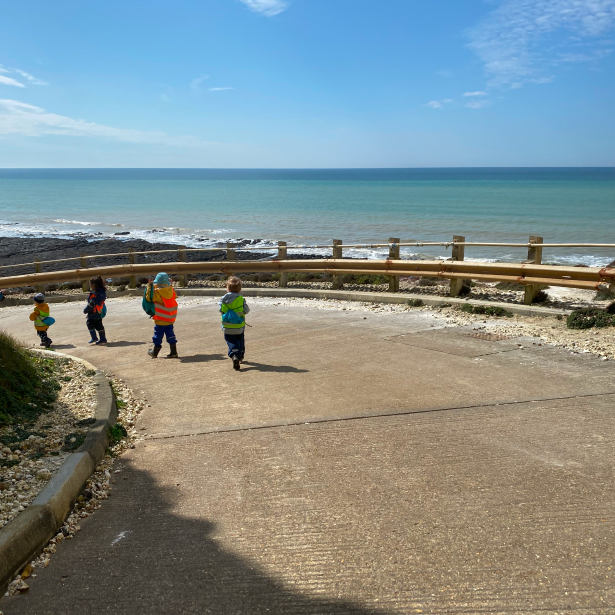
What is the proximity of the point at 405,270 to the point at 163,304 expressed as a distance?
604 centimetres

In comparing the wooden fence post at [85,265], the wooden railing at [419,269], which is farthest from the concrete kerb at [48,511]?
the wooden fence post at [85,265]

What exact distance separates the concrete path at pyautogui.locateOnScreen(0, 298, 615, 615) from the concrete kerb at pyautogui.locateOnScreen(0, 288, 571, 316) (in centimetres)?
303

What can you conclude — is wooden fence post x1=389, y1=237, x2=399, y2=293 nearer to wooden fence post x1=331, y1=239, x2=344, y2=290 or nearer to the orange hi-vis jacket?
wooden fence post x1=331, y1=239, x2=344, y2=290

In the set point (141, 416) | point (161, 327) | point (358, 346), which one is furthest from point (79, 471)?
point (358, 346)

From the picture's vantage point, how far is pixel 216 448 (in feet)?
17.3

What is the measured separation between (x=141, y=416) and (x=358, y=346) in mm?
3613

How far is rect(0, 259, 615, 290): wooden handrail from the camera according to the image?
10531 mm

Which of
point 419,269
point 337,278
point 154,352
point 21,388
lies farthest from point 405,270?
point 21,388

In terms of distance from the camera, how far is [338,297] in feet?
44.0

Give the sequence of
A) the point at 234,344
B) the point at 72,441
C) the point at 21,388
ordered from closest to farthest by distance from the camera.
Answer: the point at 72,441
the point at 21,388
the point at 234,344

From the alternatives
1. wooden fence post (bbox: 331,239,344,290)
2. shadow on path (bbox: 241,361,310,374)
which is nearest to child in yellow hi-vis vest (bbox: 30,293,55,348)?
shadow on path (bbox: 241,361,310,374)

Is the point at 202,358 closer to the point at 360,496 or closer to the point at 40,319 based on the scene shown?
the point at 40,319

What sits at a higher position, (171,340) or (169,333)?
(169,333)

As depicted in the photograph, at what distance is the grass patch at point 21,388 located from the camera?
18.5ft
